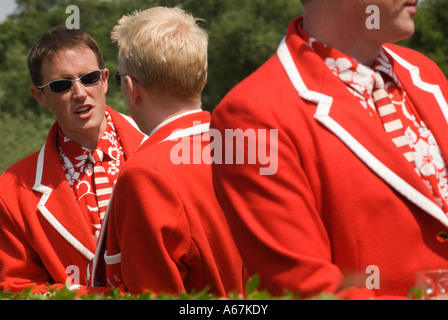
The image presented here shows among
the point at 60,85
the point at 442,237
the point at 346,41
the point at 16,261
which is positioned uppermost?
the point at 346,41

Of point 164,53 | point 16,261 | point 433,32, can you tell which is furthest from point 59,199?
point 433,32

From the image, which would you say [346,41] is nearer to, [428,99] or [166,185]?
[428,99]

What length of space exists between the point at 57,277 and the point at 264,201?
6.14ft

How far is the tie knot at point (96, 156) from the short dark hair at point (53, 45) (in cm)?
53

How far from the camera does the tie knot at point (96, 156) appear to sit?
438cm

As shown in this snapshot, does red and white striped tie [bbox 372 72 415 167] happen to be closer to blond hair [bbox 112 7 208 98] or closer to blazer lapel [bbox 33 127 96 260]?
blond hair [bbox 112 7 208 98]

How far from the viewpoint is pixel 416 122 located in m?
2.77

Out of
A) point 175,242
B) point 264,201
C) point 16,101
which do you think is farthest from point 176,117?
point 16,101

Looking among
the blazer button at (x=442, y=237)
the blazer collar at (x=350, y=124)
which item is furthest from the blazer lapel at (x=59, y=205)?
the blazer button at (x=442, y=237)

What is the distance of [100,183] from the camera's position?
14.1 ft

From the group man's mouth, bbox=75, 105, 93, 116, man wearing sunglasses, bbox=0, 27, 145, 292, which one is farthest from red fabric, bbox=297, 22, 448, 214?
man's mouth, bbox=75, 105, 93, 116

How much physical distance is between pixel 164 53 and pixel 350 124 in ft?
4.00

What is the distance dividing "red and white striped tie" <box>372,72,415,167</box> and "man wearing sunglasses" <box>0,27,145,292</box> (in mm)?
1861

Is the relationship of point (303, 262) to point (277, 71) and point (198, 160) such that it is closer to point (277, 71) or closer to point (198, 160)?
point (277, 71)
